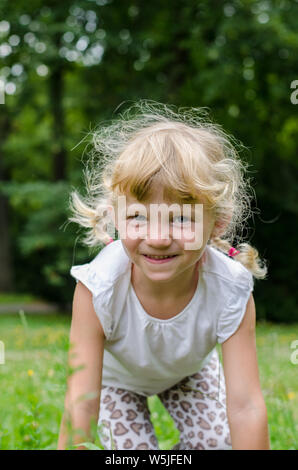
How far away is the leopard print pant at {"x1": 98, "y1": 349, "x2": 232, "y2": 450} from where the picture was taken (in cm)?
248

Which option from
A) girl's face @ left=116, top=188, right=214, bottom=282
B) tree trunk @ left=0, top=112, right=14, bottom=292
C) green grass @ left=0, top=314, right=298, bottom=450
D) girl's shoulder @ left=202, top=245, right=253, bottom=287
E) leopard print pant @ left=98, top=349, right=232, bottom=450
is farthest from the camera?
tree trunk @ left=0, top=112, right=14, bottom=292

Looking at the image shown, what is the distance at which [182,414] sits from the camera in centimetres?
262

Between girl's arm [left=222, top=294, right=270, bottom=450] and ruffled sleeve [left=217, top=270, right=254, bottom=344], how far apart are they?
0.02m

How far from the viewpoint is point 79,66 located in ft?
45.5

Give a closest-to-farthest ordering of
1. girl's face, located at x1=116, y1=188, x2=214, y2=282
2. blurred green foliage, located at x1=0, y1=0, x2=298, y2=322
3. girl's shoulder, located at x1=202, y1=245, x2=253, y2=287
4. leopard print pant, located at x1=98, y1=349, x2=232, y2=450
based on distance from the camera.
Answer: girl's face, located at x1=116, y1=188, x2=214, y2=282
girl's shoulder, located at x1=202, y1=245, x2=253, y2=287
leopard print pant, located at x1=98, y1=349, x2=232, y2=450
blurred green foliage, located at x1=0, y1=0, x2=298, y2=322

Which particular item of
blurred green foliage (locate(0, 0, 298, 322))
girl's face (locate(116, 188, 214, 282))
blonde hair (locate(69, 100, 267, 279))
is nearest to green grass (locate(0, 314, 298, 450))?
girl's face (locate(116, 188, 214, 282))

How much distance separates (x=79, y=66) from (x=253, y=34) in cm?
493

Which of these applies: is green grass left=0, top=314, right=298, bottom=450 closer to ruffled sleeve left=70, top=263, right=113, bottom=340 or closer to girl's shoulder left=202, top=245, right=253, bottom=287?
ruffled sleeve left=70, top=263, right=113, bottom=340

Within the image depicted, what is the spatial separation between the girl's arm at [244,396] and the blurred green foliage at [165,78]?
8202 mm

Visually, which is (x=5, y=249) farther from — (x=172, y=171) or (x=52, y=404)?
(x=172, y=171)

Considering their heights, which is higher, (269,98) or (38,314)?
(269,98)
